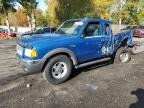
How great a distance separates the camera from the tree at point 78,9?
3325cm

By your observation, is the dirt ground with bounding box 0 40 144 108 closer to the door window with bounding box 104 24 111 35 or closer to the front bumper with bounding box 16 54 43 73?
the front bumper with bounding box 16 54 43 73

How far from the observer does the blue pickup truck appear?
5.96m

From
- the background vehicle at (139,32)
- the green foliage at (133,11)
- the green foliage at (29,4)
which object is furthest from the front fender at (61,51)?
the green foliage at (133,11)

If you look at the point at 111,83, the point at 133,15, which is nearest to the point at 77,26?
the point at 111,83

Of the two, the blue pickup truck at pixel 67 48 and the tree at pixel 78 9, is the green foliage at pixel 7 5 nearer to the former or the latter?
the tree at pixel 78 9

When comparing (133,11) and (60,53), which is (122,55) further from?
(133,11)

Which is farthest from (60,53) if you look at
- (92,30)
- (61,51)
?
(92,30)

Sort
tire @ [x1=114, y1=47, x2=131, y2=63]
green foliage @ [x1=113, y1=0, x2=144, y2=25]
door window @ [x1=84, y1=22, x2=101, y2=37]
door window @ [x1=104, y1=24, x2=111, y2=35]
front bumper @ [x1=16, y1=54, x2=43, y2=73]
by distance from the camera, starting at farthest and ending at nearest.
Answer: green foliage @ [x1=113, y1=0, x2=144, y2=25] → tire @ [x1=114, y1=47, x2=131, y2=63] → door window @ [x1=104, y1=24, x2=111, y2=35] → door window @ [x1=84, y1=22, x2=101, y2=37] → front bumper @ [x1=16, y1=54, x2=43, y2=73]

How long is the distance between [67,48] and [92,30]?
1367mm

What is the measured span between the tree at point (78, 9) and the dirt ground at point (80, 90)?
26.4 m

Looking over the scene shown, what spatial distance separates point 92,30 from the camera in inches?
286

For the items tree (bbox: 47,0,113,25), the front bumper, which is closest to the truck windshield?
the front bumper

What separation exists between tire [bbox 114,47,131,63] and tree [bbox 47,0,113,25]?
24.2 meters

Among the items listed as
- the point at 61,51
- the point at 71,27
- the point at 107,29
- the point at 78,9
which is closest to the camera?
→ the point at 61,51
